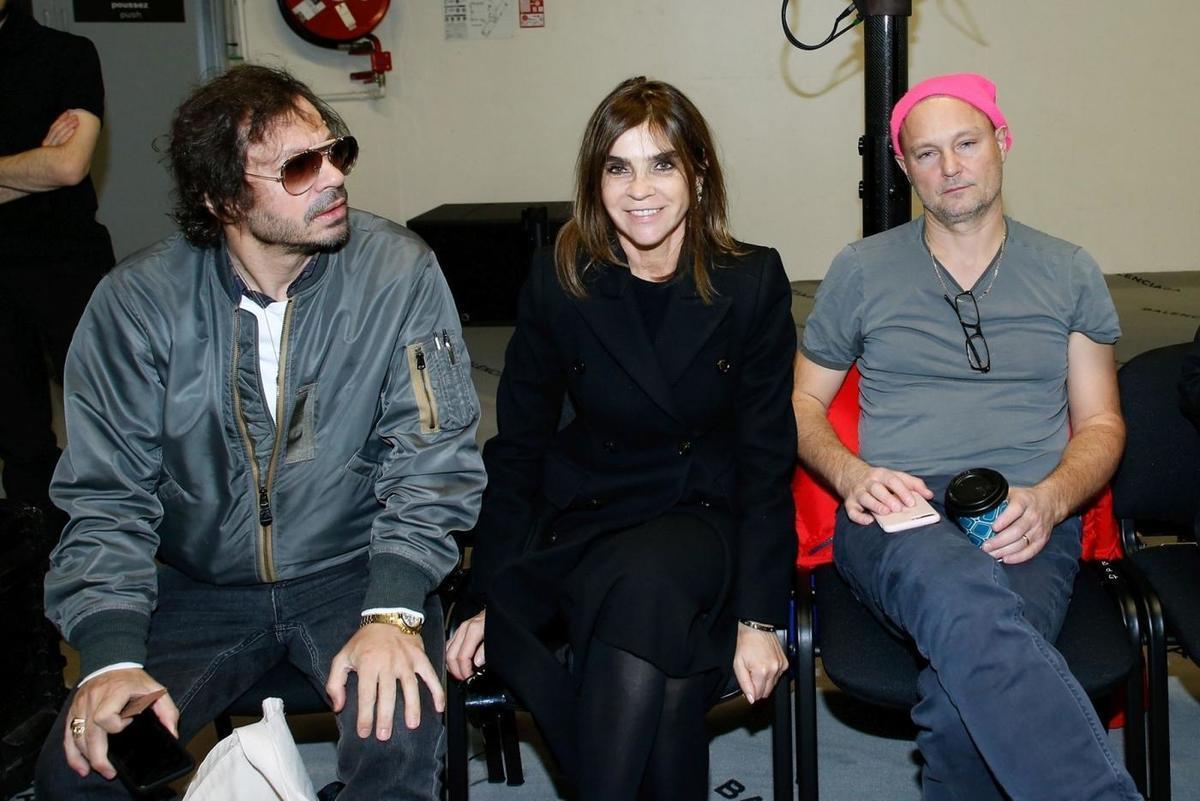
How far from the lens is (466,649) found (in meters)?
2.05

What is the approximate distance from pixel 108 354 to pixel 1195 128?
19.8ft

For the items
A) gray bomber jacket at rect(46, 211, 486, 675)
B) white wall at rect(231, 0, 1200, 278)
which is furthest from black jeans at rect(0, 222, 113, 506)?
white wall at rect(231, 0, 1200, 278)

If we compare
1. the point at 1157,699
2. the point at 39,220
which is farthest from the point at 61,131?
the point at 1157,699

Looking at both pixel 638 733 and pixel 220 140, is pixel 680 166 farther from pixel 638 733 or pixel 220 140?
pixel 638 733

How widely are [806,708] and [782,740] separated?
7 centimetres

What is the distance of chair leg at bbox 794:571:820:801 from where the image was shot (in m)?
2.05

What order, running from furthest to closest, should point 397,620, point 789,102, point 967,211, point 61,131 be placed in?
point 789,102, point 61,131, point 967,211, point 397,620

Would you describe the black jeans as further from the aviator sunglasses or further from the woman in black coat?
the woman in black coat

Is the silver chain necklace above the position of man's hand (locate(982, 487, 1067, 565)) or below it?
above

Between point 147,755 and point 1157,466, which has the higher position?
point 1157,466

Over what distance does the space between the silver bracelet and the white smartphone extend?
0.90ft

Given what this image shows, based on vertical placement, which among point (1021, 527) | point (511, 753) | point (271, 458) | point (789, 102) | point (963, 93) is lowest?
point (511, 753)

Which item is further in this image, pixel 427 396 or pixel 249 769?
pixel 427 396

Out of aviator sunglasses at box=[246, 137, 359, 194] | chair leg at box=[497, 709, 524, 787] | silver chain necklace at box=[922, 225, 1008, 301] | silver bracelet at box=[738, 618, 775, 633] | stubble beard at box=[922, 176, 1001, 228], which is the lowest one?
chair leg at box=[497, 709, 524, 787]
